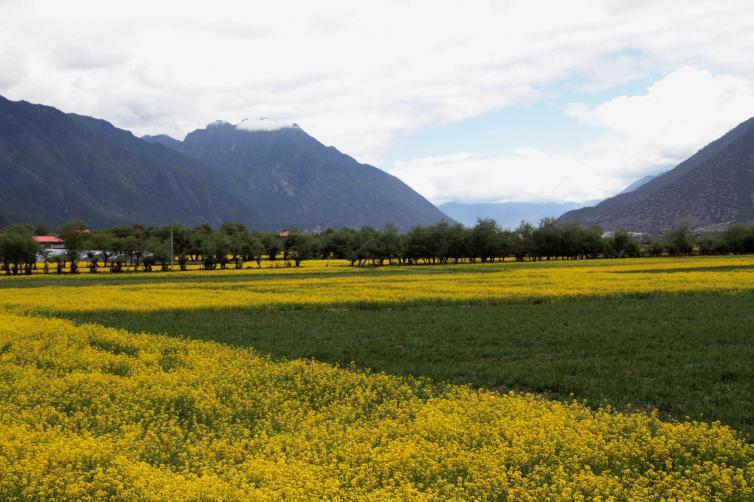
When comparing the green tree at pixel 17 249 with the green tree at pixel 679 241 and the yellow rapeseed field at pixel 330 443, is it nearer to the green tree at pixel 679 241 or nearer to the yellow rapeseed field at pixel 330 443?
the yellow rapeseed field at pixel 330 443

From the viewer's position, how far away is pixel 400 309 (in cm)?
3566

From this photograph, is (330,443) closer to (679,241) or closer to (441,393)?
(441,393)

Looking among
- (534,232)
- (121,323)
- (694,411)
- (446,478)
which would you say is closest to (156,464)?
(446,478)

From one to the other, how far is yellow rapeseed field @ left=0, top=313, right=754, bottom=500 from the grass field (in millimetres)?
54

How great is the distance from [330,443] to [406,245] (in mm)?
106997

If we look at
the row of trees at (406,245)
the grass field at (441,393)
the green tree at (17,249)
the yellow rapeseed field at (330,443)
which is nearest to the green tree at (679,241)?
the row of trees at (406,245)

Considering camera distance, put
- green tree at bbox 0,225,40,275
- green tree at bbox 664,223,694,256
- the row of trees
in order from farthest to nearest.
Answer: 1. green tree at bbox 664,223,694,256
2. the row of trees
3. green tree at bbox 0,225,40,275

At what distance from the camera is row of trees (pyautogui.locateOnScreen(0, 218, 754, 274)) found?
4304 inches

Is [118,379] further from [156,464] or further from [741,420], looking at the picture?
[741,420]

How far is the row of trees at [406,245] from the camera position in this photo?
109m

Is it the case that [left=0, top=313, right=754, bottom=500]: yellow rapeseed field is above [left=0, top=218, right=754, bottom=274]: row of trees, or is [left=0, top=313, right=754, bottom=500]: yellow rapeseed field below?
below

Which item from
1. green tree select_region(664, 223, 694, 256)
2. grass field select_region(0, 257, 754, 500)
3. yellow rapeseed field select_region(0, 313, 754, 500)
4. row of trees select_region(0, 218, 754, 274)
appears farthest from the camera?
green tree select_region(664, 223, 694, 256)

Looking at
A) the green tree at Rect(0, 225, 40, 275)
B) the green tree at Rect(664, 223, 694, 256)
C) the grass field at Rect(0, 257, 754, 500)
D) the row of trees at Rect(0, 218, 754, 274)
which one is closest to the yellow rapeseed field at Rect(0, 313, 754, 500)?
the grass field at Rect(0, 257, 754, 500)

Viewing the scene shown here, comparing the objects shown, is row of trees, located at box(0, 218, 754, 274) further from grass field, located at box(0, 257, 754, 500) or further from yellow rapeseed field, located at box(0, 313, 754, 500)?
yellow rapeseed field, located at box(0, 313, 754, 500)
